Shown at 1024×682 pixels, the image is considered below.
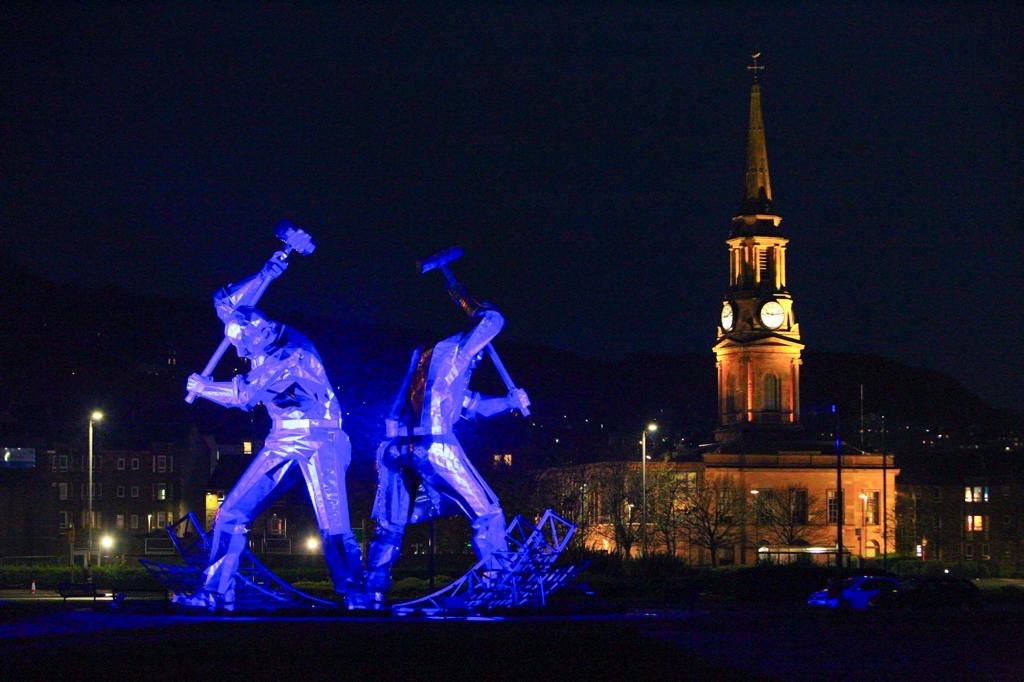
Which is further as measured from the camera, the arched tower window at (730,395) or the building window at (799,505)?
the arched tower window at (730,395)

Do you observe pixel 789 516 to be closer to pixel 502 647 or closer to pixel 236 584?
pixel 236 584

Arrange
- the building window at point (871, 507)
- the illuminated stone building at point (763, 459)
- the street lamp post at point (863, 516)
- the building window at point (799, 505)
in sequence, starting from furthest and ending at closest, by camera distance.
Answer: the building window at point (871, 507) < the building window at point (799, 505) < the street lamp post at point (863, 516) < the illuminated stone building at point (763, 459)

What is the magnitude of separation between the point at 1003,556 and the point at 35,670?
103227 millimetres

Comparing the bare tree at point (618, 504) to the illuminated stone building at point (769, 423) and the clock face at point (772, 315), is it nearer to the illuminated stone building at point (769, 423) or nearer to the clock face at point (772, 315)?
the illuminated stone building at point (769, 423)

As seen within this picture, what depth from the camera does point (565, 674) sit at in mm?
33531

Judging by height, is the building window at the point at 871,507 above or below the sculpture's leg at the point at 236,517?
below

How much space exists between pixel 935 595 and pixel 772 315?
67.1m

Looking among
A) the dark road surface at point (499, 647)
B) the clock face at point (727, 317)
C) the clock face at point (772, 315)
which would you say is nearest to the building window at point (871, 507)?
the clock face at point (772, 315)

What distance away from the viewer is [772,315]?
128 metres

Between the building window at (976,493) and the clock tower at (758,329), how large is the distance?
14.7 m

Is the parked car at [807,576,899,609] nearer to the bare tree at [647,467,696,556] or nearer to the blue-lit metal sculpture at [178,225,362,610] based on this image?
the blue-lit metal sculpture at [178,225,362,610]

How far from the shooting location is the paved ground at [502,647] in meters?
34.3

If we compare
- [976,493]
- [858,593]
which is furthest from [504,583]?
[976,493]

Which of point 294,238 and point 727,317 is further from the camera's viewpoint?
point 727,317
